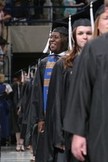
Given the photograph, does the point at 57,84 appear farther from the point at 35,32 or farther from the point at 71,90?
the point at 35,32

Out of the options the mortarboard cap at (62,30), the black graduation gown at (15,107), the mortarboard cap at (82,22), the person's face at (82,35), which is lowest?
the black graduation gown at (15,107)

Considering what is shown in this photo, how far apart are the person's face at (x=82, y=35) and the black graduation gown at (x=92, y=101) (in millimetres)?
1854

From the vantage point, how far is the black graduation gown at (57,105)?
21.0ft

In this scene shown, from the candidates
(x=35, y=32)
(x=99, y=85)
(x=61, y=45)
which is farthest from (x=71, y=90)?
(x=35, y=32)

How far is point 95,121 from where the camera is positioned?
445 cm

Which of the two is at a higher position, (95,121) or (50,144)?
(95,121)

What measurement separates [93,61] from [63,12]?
59.2 ft

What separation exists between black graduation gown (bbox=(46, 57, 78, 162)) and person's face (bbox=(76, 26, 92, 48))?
255 mm

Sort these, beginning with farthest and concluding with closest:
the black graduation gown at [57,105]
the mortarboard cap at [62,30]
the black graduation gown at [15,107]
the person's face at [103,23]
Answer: the black graduation gown at [15,107] → the mortarboard cap at [62,30] → the black graduation gown at [57,105] → the person's face at [103,23]

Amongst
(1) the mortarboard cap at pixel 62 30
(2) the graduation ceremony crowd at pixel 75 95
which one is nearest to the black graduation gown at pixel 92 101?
(2) the graduation ceremony crowd at pixel 75 95

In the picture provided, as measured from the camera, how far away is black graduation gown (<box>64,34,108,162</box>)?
174 inches

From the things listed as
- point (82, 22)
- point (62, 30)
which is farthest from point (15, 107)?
point (82, 22)

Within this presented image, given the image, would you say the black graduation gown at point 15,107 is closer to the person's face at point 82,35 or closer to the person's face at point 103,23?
the person's face at point 82,35

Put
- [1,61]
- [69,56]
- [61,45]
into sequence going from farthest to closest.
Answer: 1. [1,61]
2. [61,45]
3. [69,56]
